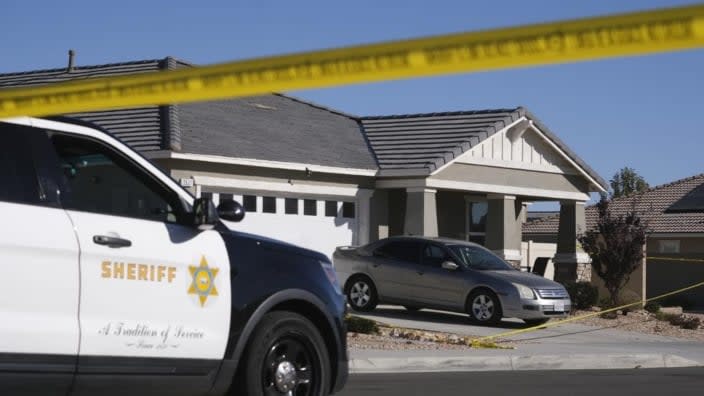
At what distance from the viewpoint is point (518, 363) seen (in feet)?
54.4

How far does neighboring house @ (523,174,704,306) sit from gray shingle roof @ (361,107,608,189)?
27.7ft

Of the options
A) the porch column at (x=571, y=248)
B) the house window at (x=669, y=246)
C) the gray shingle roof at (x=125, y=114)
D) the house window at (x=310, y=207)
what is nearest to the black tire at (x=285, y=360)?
the gray shingle roof at (x=125, y=114)

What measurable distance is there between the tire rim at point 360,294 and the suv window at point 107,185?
53.0ft

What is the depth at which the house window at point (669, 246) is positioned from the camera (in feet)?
153

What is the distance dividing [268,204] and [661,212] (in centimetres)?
2693

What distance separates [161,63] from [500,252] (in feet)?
29.7

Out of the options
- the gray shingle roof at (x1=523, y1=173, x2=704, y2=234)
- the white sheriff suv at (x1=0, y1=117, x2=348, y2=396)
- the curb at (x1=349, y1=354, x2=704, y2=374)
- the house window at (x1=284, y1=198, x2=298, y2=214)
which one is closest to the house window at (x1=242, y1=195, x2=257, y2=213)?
the house window at (x1=284, y1=198, x2=298, y2=214)

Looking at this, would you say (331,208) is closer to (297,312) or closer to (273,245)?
(297,312)

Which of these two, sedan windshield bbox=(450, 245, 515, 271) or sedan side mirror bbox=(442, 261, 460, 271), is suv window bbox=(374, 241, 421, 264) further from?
sedan windshield bbox=(450, 245, 515, 271)

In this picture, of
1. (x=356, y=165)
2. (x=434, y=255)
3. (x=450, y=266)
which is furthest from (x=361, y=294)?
(x=356, y=165)

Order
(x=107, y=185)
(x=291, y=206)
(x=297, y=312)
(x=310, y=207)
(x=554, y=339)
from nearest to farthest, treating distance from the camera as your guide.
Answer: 1. (x=107, y=185)
2. (x=297, y=312)
3. (x=554, y=339)
4. (x=291, y=206)
5. (x=310, y=207)

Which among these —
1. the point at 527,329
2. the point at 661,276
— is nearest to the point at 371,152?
the point at 527,329

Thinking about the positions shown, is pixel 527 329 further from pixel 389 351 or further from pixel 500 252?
pixel 500 252

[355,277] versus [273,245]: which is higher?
[273,245]
